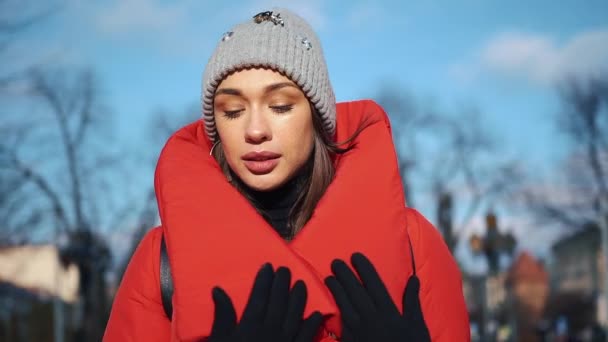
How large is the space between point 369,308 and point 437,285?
1.01ft

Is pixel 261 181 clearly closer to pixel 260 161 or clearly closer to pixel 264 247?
pixel 260 161

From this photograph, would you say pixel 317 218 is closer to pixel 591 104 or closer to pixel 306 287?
pixel 306 287

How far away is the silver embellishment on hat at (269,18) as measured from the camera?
2.81 m

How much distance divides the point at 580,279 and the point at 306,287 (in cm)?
7475

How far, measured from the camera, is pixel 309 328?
88.4 inches

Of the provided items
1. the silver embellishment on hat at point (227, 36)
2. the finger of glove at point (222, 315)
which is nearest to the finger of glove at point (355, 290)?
the finger of glove at point (222, 315)

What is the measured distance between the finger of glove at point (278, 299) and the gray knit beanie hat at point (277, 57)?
0.72m

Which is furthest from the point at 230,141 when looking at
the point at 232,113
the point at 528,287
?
the point at 528,287

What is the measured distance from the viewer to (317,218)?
2439 mm

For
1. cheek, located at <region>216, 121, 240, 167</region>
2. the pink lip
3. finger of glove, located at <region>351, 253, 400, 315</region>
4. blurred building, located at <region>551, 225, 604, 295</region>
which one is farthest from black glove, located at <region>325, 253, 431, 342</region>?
blurred building, located at <region>551, 225, 604, 295</region>

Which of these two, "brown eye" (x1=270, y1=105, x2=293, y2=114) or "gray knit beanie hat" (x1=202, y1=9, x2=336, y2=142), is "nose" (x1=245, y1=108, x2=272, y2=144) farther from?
"gray knit beanie hat" (x1=202, y1=9, x2=336, y2=142)

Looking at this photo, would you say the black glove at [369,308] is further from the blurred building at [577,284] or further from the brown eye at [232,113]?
the blurred building at [577,284]

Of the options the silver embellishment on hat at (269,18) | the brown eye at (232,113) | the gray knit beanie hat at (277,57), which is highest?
the silver embellishment on hat at (269,18)

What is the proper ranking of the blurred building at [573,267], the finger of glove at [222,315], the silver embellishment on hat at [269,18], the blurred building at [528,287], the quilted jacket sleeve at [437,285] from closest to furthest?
1. the finger of glove at [222,315]
2. the quilted jacket sleeve at [437,285]
3. the silver embellishment on hat at [269,18]
4. the blurred building at [573,267]
5. the blurred building at [528,287]
